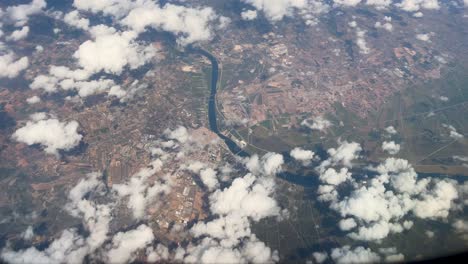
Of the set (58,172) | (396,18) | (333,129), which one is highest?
(396,18)

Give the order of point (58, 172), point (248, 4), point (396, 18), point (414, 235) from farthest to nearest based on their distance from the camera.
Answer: point (248, 4) → point (396, 18) → point (58, 172) → point (414, 235)

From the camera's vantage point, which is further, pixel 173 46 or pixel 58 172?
pixel 173 46

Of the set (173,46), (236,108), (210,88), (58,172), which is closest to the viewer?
(58,172)

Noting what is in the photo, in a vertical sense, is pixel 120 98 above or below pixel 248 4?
below

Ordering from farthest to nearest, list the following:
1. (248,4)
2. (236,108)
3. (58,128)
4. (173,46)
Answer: (248,4)
(173,46)
(236,108)
(58,128)

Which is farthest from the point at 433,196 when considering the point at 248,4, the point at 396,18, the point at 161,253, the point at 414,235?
the point at 248,4

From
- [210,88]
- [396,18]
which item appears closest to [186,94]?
[210,88]

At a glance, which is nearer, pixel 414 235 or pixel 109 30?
pixel 414 235

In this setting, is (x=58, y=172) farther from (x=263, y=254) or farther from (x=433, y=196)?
(x=433, y=196)

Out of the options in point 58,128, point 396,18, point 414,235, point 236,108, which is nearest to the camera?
point 414,235

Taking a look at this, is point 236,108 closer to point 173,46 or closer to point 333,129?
point 333,129
